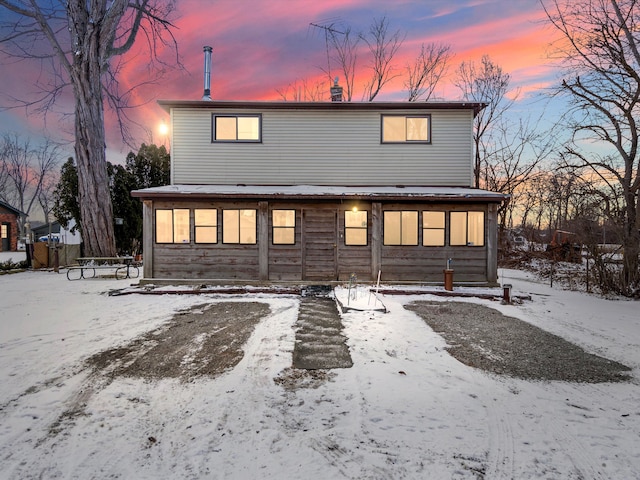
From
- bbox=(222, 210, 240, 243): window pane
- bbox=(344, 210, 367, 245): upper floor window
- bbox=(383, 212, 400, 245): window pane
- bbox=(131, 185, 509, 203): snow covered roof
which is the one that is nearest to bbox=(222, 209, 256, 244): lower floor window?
bbox=(222, 210, 240, 243): window pane

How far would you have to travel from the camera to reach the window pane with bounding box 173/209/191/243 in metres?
10.5

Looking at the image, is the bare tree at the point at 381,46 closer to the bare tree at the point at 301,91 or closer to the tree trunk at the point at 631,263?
the bare tree at the point at 301,91

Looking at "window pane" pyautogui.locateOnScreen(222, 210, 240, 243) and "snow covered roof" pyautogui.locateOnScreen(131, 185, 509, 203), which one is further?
"window pane" pyautogui.locateOnScreen(222, 210, 240, 243)

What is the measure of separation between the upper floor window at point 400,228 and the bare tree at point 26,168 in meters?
49.5

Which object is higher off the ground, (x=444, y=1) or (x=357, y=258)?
(x=444, y=1)

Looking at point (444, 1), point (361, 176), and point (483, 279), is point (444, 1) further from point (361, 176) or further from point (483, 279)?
point (483, 279)

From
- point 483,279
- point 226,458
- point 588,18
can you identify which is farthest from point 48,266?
point 588,18

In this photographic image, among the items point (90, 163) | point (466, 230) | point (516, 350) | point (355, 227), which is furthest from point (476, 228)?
point (90, 163)

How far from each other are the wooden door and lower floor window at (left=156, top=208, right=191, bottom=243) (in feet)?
12.8

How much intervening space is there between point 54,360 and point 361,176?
388 inches

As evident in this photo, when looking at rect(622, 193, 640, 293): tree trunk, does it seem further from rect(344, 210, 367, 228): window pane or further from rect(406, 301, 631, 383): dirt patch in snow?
rect(344, 210, 367, 228): window pane

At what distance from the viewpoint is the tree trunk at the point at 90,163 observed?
47.5ft

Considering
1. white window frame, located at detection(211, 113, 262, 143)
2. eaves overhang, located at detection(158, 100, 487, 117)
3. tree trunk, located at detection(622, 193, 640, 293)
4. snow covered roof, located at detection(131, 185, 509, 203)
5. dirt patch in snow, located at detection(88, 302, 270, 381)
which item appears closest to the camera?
dirt patch in snow, located at detection(88, 302, 270, 381)

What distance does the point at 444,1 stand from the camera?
14383mm
